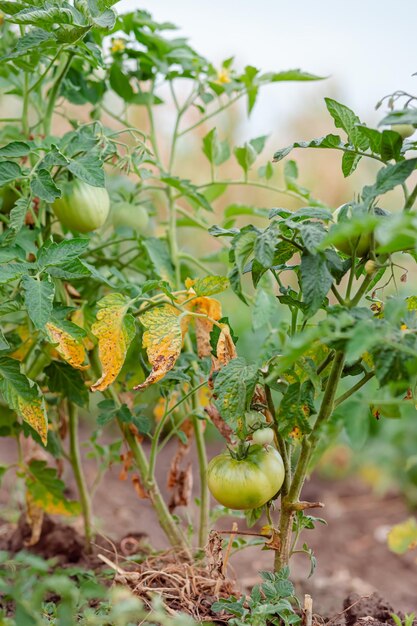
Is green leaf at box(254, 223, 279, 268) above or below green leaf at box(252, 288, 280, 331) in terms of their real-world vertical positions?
above

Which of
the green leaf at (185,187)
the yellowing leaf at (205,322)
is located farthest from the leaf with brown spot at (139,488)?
the green leaf at (185,187)

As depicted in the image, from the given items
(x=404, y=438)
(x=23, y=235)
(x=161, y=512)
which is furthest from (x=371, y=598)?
(x=404, y=438)

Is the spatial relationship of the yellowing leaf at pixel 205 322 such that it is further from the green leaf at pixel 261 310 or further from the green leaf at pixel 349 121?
the green leaf at pixel 349 121

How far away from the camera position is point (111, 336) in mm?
1010

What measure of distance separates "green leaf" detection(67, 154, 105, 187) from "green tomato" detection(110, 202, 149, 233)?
298 mm

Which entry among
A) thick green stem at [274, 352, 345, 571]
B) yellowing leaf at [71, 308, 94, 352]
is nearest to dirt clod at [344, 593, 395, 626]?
thick green stem at [274, 352, 345, 571]

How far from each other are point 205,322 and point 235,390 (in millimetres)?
272

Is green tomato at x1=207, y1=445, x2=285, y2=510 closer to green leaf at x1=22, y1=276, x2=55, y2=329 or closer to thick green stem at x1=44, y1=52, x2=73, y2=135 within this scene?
green leaf at x1=22, y1=276, x2=55, y2=329

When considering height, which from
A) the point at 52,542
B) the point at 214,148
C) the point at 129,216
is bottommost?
the point at 52,542

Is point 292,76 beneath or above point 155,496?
above

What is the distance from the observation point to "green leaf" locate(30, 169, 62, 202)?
3.29ft

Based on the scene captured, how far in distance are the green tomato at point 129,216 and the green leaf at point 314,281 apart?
586 millimetres

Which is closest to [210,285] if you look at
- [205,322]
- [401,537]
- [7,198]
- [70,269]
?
[205,322]

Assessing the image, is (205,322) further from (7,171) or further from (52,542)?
(52,542)
